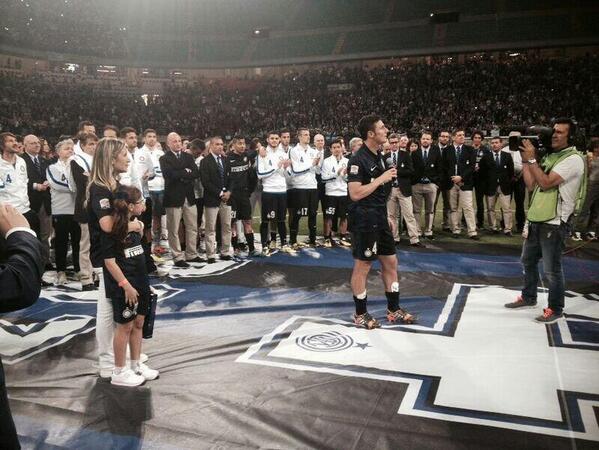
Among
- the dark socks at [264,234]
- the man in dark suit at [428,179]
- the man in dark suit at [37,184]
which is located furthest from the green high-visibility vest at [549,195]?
the man in dark suit at [37,184]

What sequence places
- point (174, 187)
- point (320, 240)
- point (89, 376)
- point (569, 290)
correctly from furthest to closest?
point (320, 240) < point (174, 187) < point (569, 290) < point (89, 376)

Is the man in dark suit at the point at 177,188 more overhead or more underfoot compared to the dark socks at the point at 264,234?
more overhead

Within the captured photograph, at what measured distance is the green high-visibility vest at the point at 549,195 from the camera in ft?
16.2

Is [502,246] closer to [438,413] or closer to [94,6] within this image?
[438,413]

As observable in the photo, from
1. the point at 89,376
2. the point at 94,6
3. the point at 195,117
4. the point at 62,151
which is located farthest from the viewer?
the point at 94,6

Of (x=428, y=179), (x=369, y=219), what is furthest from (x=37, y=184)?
(x=428, y=179)

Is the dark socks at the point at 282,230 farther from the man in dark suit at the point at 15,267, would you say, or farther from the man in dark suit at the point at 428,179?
the man in dark suit at the point at 15,267

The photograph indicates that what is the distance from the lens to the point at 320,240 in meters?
9.74

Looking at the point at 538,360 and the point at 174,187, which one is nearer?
the point at 538,360

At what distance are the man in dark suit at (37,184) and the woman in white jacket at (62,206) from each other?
0.57 metres

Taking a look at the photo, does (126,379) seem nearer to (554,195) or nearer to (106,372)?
(106,372)

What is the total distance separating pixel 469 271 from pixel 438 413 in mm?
4240

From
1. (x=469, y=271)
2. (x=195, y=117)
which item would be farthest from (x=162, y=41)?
(x=469, y=271)

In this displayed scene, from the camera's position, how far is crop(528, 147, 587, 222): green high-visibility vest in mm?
4926
